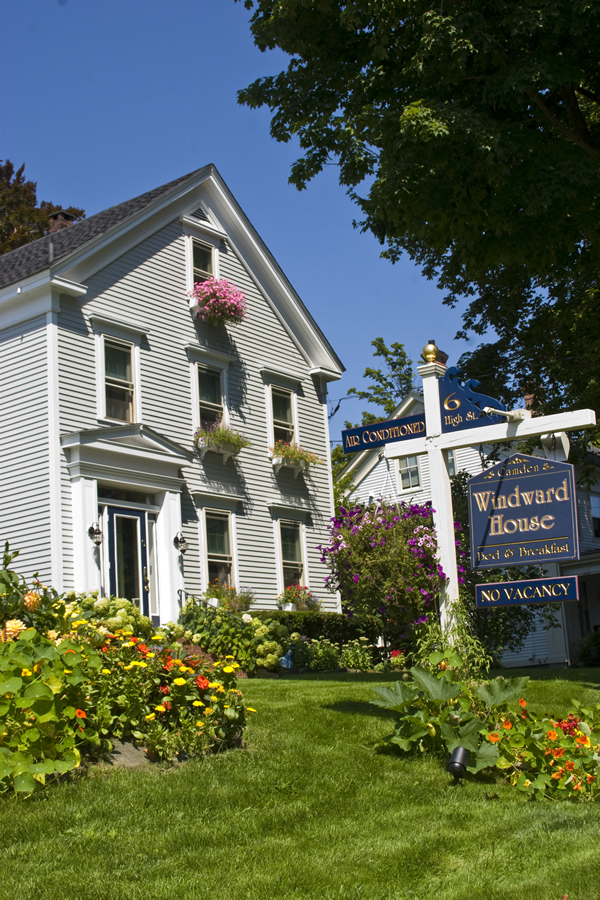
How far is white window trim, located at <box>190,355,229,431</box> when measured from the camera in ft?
56.0

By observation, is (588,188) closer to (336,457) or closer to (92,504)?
(92,504)

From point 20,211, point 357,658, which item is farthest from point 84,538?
point 20,211

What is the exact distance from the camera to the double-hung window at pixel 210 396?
17438 mm

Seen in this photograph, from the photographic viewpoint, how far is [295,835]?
4.81m

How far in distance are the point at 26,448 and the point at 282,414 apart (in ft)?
21.6

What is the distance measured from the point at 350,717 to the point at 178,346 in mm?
10862

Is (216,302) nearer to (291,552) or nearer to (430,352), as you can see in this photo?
(291,552)

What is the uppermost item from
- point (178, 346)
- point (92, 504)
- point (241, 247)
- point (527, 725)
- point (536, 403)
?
point (241, 247)

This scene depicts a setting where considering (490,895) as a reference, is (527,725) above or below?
above

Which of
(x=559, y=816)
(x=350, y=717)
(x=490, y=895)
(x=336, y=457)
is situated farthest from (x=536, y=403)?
(x=336, y=457)

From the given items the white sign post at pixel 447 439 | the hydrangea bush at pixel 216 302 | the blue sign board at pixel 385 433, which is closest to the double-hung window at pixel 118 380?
the hydrangea bush at pixel 216 302

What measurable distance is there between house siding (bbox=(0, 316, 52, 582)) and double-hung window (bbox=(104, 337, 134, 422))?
129cm

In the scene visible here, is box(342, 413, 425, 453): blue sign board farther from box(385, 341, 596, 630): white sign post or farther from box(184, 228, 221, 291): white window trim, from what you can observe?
box(184, 228, 221, 291): white window trim

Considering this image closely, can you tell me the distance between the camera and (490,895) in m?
3.96
